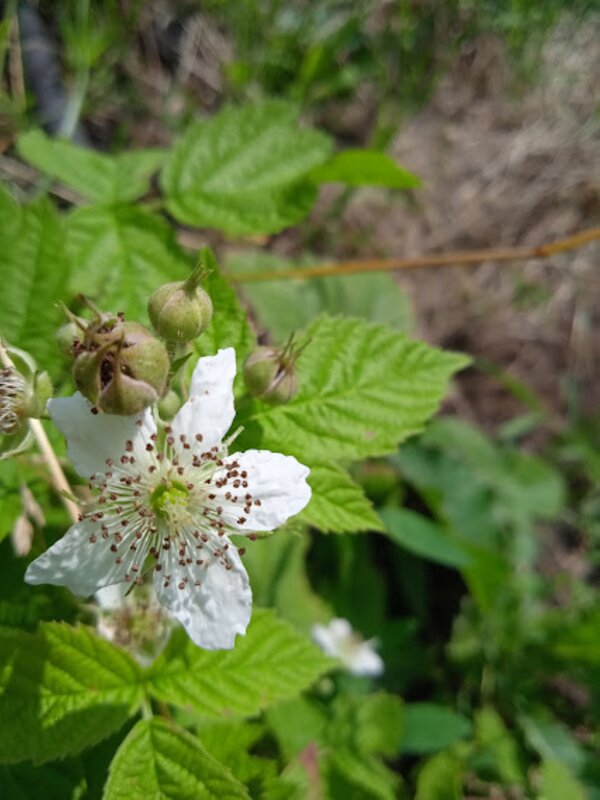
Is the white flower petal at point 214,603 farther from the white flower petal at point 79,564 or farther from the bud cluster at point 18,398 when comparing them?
the bud cluster at point 18,398

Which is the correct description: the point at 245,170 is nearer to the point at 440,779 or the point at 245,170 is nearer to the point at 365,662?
the point at 365,662

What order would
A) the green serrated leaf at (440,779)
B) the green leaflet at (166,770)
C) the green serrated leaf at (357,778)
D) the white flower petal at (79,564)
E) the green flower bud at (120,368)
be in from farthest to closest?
the green serrated leaf at (440,779), the green serrated leaf at (357,778), the green leaflet at (166,770), the white flower petal at (79,564), the green flower bud at (120,368)

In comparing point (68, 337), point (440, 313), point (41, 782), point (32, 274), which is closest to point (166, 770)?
point (41, 782)

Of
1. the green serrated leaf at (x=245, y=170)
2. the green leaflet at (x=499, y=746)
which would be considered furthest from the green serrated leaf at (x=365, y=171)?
the green leaflet at (x=499, y=746)

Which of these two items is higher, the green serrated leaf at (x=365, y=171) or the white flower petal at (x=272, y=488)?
the green serrated leaf at (x=365, y=171)

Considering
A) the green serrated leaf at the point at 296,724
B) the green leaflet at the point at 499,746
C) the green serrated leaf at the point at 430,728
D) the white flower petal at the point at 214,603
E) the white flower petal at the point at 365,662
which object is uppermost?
the white flower petal at the point at 214,603

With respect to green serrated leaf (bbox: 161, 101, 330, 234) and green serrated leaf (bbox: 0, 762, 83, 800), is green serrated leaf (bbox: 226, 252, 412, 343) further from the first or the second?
green serrated leaf (bbox: 0, 762, 83, 800)

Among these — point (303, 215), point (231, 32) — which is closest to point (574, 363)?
point (231, 32)

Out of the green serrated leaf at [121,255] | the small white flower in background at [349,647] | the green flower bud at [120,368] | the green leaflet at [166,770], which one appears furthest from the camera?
the small white flower in background at [349,647]
